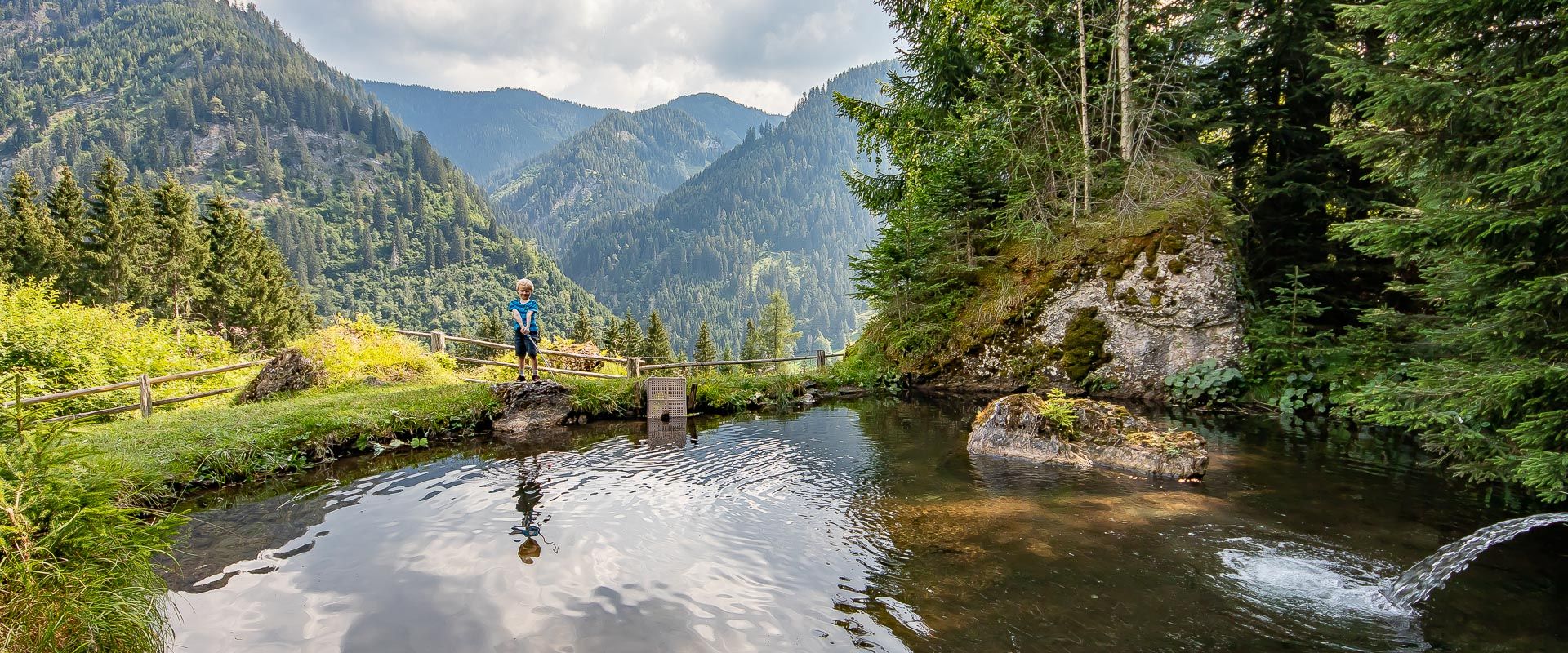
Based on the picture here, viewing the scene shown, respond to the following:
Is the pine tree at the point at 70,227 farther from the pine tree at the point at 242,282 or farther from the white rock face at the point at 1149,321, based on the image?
the white rock face at the point at 1149,321

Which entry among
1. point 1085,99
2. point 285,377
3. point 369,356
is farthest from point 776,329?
point 285,377

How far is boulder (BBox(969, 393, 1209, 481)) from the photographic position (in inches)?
338

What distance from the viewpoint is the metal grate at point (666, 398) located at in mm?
14078

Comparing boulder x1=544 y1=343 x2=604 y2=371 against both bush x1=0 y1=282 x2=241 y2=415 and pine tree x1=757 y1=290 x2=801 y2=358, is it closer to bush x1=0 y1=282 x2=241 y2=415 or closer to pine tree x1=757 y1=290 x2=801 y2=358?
bush x1=0 y1=282 x2=241 y2=415

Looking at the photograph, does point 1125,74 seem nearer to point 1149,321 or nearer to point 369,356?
point 1149,321

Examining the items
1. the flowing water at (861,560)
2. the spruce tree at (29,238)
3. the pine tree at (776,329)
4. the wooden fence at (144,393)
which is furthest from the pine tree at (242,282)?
the flowing water at (861,560)

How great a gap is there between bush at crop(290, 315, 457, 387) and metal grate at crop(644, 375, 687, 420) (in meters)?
7.74

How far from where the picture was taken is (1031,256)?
17.1 metres

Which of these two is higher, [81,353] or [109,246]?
[109,246]

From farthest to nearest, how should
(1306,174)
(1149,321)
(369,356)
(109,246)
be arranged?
(109,246) < (369,356) < (1149,321) < (1306,174)

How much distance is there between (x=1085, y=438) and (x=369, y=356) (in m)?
18.4

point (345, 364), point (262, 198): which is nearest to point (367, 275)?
point (262, 198)

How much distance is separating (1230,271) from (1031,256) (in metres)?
4.47

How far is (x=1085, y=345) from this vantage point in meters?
15.6
